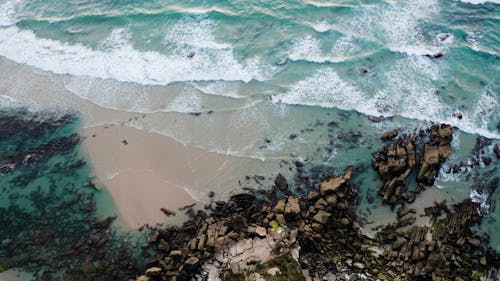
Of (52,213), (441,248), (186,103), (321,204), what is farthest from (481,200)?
(52,213)

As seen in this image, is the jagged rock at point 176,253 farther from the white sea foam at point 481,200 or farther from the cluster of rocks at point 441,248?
the white sea foam at point 481,200

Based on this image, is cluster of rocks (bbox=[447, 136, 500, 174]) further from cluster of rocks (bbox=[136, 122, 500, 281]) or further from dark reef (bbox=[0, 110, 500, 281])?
cluster of rocks (bbox=[136, 122, 500, 281])

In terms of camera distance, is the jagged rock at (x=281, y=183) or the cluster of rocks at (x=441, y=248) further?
the jagged rock at (x=281, y=183)

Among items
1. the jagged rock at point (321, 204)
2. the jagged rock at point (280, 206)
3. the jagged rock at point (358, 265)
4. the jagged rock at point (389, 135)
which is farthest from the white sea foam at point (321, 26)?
the jagged rock at point (358, 265)

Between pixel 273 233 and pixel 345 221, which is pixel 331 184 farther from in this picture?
pixel 273 233

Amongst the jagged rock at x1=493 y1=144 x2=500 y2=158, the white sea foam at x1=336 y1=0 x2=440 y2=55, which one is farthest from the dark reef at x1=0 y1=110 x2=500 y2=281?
the white sea foam at x1=336 y1=0 x2=440 y2=55

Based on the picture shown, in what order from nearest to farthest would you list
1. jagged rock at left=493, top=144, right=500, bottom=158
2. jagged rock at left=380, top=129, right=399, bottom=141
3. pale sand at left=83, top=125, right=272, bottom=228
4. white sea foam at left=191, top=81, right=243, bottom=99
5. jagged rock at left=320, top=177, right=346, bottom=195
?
jagged rock at left=320, top=177, right=346, bottom=195, pale sand at left=83, top=125, right=272, bottom=228, jagged rock at left=493, top=144, right=500, bottom=158, jagged rock at left=380, top=129, right=399, bottom=141, white sea foam at left=191, top=81, right=243, bottom=99
